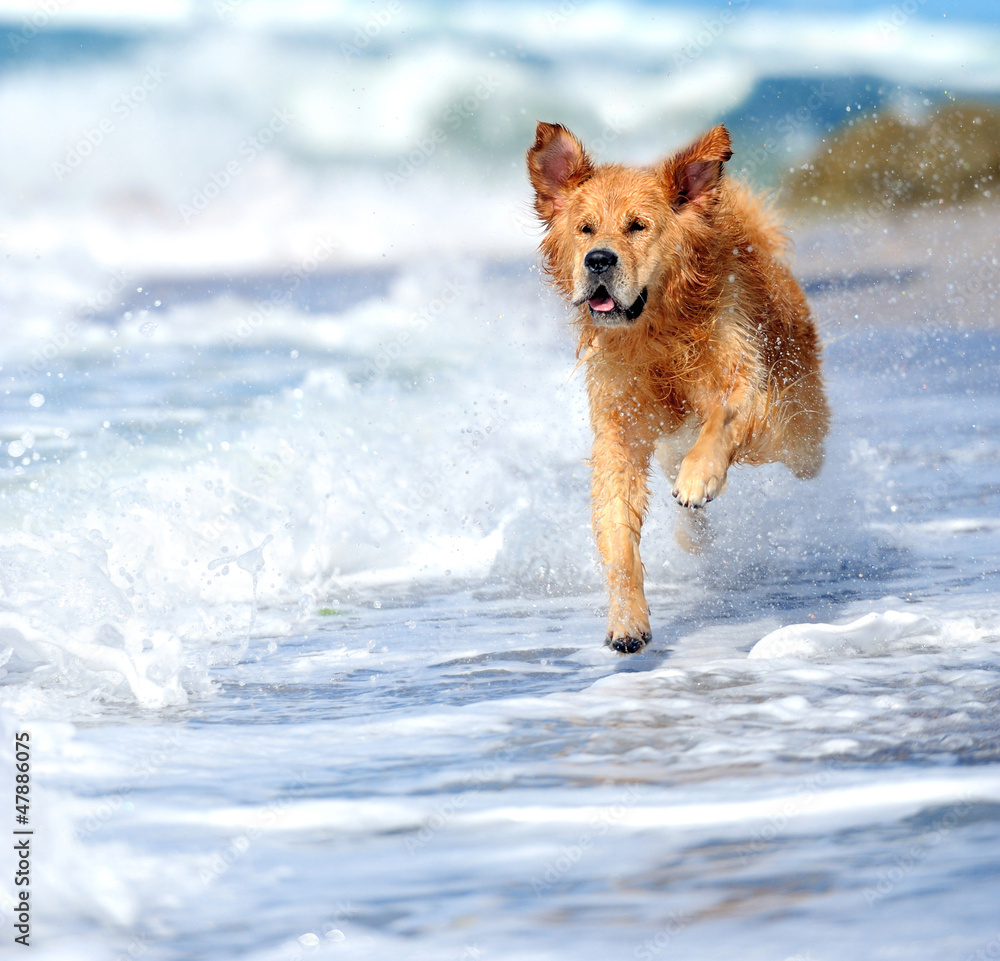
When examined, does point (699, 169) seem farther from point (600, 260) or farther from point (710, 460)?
point (710, 460)

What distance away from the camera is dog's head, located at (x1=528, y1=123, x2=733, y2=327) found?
15.0ft

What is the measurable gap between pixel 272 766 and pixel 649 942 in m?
1.38

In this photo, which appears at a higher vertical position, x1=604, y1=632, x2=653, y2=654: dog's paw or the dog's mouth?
the dog's mouth

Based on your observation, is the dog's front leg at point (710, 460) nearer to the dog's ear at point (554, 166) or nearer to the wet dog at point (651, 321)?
the wet dog at point (651, 321)

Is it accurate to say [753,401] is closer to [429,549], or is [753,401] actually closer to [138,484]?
[429,549]

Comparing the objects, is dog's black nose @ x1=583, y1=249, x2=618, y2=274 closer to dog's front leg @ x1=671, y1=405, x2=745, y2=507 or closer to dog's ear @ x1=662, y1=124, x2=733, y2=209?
dog's ear @ x1=662, y1=124, x2=733, y2=209

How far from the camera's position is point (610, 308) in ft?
15.2

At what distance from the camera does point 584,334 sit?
16.5 ft

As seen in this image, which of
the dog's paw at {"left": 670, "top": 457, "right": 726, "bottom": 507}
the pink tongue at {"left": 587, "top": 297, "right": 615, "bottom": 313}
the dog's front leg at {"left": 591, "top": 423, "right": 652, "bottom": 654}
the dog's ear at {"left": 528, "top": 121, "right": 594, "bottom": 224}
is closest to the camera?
the dog's paw at {"left": 670, "top": 457, "right": 726, "bottom": 507}

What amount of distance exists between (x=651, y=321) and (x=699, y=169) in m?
0.66

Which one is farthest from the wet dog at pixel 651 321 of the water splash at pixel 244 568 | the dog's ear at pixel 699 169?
the water splash at pixel 244 568

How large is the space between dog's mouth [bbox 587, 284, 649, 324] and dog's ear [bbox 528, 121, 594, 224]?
47 cm

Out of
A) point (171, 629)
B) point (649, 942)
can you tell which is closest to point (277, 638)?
point (171, 629)

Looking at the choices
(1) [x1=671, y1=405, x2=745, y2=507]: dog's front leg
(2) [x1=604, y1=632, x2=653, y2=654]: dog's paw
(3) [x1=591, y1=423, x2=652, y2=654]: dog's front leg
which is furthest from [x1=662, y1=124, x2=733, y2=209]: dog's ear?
(2) [x1=604, y1=632, x2=653, y2=654]: dog's paw
